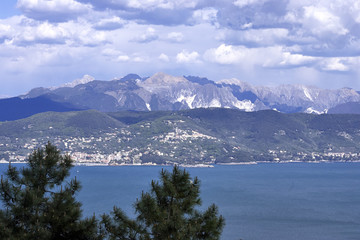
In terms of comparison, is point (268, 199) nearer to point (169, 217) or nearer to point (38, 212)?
point (169, 217)

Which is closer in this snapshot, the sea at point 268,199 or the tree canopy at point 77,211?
the tree canopy at point 77,211

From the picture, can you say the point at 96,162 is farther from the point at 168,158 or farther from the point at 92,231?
the point at 92,231

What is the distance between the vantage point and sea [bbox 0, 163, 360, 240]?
66.8 meters

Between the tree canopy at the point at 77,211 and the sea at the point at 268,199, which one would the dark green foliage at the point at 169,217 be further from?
the sea at the point at 268,199

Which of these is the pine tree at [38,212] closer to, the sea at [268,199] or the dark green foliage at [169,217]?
the dark green foliage at [169,217]

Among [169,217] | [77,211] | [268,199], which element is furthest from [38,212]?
[268,199]

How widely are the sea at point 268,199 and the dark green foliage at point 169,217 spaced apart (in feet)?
112

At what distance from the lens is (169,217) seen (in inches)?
559

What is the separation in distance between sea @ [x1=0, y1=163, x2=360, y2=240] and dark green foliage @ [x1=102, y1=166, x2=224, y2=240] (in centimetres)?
3409

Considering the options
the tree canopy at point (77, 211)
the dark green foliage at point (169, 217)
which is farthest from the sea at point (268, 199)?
the dark green foliage at point (169, 217)

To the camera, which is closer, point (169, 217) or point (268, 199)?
point (169, 217)

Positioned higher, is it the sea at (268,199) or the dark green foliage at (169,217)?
the dark green foliage at (169,217)

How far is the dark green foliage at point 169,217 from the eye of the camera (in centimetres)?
1393

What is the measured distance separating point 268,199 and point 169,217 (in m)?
85.2
